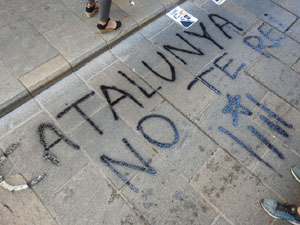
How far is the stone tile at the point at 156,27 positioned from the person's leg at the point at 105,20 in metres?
0.45

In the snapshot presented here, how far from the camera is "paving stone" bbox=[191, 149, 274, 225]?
8.85ft

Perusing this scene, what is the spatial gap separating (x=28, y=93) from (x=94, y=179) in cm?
141

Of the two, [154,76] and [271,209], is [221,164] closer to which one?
[271,209]

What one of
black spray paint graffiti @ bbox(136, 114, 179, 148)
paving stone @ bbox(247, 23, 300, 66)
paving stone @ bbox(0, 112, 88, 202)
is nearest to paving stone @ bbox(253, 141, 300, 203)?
black spray paint graffiti @ bbox(136, 114, 179, 148)

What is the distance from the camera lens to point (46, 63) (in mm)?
3361

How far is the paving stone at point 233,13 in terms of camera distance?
14.3 ft

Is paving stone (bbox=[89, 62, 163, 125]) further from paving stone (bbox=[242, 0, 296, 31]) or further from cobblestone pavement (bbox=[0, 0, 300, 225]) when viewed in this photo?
paving stone (bbox=[242, 0, 296, 31])

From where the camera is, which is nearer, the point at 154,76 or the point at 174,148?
the point at 174,148

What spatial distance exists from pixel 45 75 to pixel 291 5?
4.67 meters

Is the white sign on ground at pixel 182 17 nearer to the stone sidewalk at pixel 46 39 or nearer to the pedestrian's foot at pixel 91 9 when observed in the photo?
the stone sidewalk at pixel 46 39

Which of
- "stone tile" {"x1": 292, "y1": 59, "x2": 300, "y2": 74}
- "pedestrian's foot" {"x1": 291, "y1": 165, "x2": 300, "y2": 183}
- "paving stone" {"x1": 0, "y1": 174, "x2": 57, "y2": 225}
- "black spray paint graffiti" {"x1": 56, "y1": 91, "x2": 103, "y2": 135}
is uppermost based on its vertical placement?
"stone tile" {"x1": 292, "y1": 59, "x2": 300, "y2": 74}

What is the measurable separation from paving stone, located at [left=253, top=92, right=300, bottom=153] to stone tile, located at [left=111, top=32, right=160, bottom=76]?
1.63m

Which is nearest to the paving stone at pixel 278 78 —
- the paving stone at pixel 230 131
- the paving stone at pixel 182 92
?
the paving stone at pixel 230 131

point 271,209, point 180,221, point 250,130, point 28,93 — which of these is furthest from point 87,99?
point 271,209
